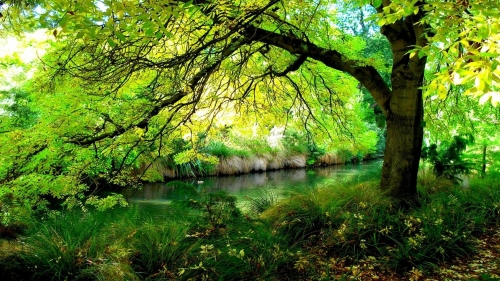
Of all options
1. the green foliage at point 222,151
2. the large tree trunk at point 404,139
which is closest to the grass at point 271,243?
the large tree trunk at point 404,139

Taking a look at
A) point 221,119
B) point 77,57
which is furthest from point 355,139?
point 77,57

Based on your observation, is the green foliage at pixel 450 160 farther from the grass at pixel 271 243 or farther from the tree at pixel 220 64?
the tree at pixel 220 64

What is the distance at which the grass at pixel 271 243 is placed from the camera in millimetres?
3154

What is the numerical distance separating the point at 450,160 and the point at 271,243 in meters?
4.86

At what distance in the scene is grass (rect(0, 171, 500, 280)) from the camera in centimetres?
315

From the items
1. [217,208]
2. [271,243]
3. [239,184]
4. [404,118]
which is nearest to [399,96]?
[404,118]

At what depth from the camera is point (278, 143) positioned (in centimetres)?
1723

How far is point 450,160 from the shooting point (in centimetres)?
672

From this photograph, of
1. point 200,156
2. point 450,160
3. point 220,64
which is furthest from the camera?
point 450,160

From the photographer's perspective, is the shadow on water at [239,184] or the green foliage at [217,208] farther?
the shadow on water at [239,184]

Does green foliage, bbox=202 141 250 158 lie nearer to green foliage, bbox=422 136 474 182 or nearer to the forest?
the forest

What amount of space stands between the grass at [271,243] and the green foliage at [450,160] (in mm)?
1388

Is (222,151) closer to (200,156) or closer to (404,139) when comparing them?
(200,156)

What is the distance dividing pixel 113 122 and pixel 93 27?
221cm
